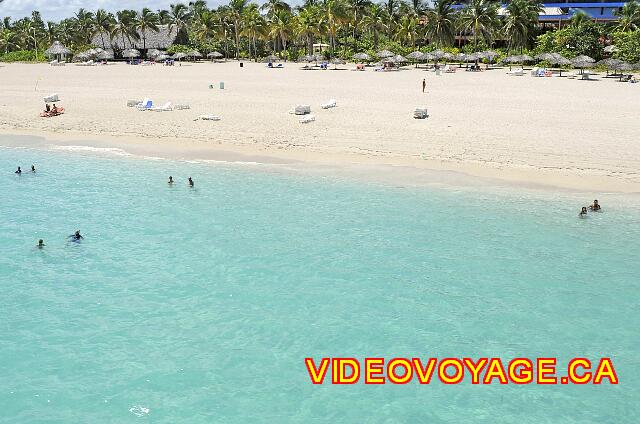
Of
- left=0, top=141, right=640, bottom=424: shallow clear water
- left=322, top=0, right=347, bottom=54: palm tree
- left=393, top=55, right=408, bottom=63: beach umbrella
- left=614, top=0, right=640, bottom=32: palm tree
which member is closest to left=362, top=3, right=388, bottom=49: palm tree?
left=322, top=0, right=347, bottom=54: palm tree

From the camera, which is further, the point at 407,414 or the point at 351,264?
the point at 351,264

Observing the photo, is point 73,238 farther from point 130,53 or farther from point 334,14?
point 130,53

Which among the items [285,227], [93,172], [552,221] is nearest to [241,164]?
[93,172]

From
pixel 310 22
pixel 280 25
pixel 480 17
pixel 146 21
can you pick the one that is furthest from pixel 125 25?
pixel 480 17

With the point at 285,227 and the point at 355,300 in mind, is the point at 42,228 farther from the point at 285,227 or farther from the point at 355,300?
the point at 355,300

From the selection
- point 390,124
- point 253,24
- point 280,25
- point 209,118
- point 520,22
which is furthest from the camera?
point 280,25

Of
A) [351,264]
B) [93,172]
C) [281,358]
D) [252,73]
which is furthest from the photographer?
[252,73]

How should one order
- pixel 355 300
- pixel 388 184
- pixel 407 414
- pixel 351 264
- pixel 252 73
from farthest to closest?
pixel 252 73 → pixel 388 184 → pixel 351 264 → pixel 355 300 → pixel 407 414

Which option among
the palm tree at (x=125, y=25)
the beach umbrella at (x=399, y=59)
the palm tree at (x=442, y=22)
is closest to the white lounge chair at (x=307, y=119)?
the beach umbrella at (x=399, y=59)
